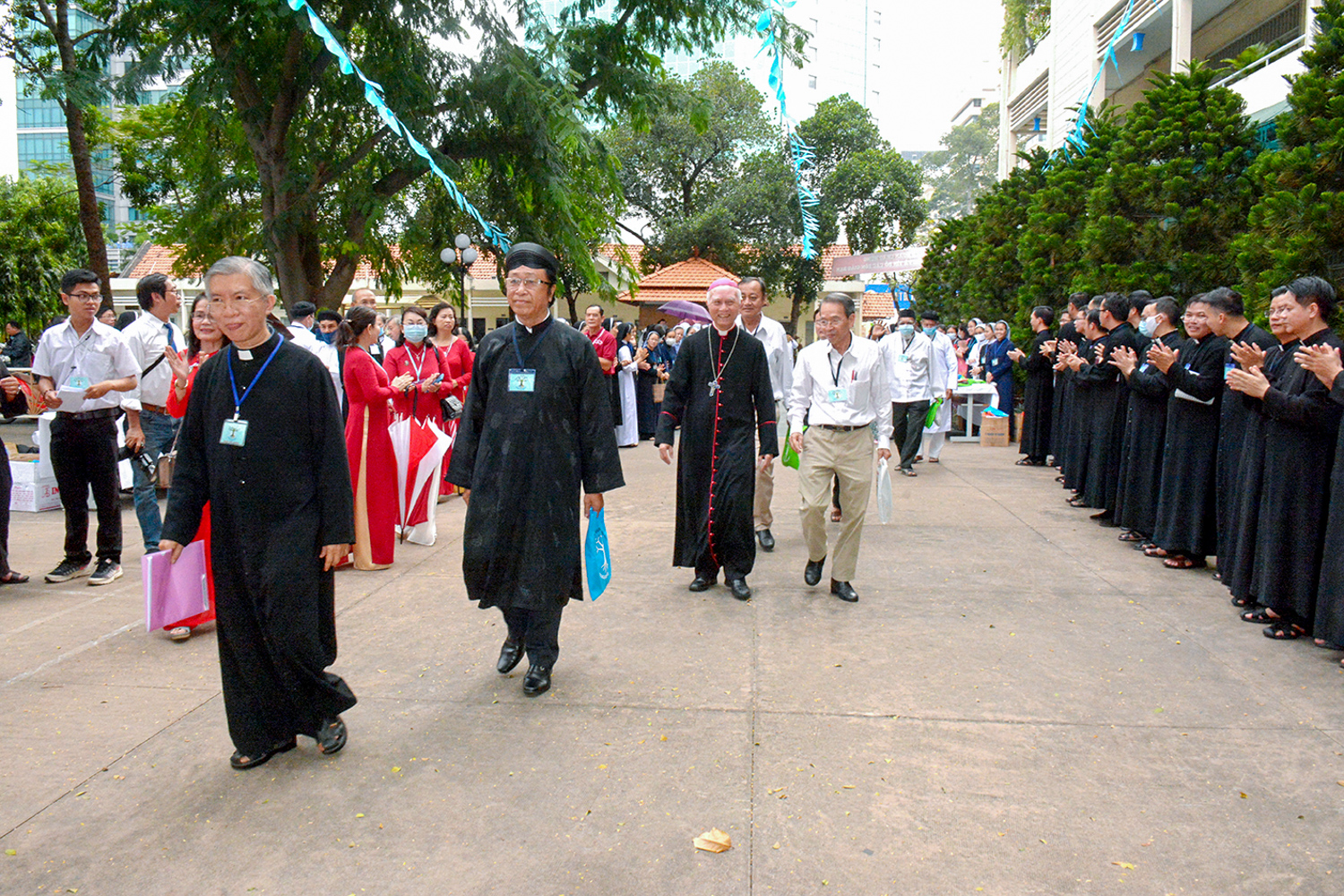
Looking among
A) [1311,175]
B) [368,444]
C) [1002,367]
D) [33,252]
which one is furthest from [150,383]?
[33,252]

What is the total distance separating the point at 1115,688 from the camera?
4309mm

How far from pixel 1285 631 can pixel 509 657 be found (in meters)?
3.94

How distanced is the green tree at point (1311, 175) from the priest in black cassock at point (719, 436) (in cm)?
400

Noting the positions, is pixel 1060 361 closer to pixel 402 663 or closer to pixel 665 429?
pixel 665 429

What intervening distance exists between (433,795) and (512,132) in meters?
12.0

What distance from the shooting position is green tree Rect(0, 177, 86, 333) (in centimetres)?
2350

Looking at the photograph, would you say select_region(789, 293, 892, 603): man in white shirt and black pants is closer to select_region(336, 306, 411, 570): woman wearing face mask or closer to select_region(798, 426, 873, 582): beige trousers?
select_region(798, 426, 873, 582): beige trousers

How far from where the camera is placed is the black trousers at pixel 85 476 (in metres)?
6.01

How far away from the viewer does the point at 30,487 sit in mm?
8883

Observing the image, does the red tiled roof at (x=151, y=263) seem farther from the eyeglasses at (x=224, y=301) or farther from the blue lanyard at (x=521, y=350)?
the eyeglasses at (x=224, y=301)

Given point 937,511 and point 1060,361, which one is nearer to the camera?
point 937,511

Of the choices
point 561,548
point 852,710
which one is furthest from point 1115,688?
point 561,548

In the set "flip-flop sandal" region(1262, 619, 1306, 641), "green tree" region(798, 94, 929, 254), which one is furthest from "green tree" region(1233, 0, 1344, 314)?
"green tree" region(798, 94, 929, 254)

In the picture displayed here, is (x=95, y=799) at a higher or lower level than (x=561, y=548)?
lower
